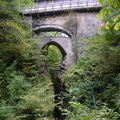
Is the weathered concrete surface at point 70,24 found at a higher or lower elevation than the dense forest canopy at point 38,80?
higher

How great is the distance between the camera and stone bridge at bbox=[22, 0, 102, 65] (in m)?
9.33

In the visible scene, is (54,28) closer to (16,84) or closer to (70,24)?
(70,24)

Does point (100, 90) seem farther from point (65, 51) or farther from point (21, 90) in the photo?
point (65, 51)

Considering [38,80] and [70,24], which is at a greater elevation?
[70,24]

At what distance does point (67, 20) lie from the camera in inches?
382

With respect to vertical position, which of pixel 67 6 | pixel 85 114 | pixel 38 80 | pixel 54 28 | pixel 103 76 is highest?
pixel 67 6

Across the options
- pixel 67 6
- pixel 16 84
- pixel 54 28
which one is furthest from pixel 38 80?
pixel 67 6

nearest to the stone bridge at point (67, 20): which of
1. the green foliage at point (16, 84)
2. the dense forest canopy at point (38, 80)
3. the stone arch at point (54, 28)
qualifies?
the stone arch at point (54, 28)

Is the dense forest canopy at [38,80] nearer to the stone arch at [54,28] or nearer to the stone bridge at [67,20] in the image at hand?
the stone bridge at [67,20]

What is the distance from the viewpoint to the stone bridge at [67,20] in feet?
30.6

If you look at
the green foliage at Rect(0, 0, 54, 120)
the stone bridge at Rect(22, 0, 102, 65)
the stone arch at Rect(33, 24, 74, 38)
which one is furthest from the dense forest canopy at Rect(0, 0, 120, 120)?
the stone arch at Rect(33, 24, 74, 38)

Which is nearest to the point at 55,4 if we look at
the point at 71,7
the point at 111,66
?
the point at 71,7

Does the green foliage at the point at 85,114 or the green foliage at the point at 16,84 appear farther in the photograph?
the green foliage at the point at 16,84

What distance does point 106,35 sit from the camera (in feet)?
16.4
